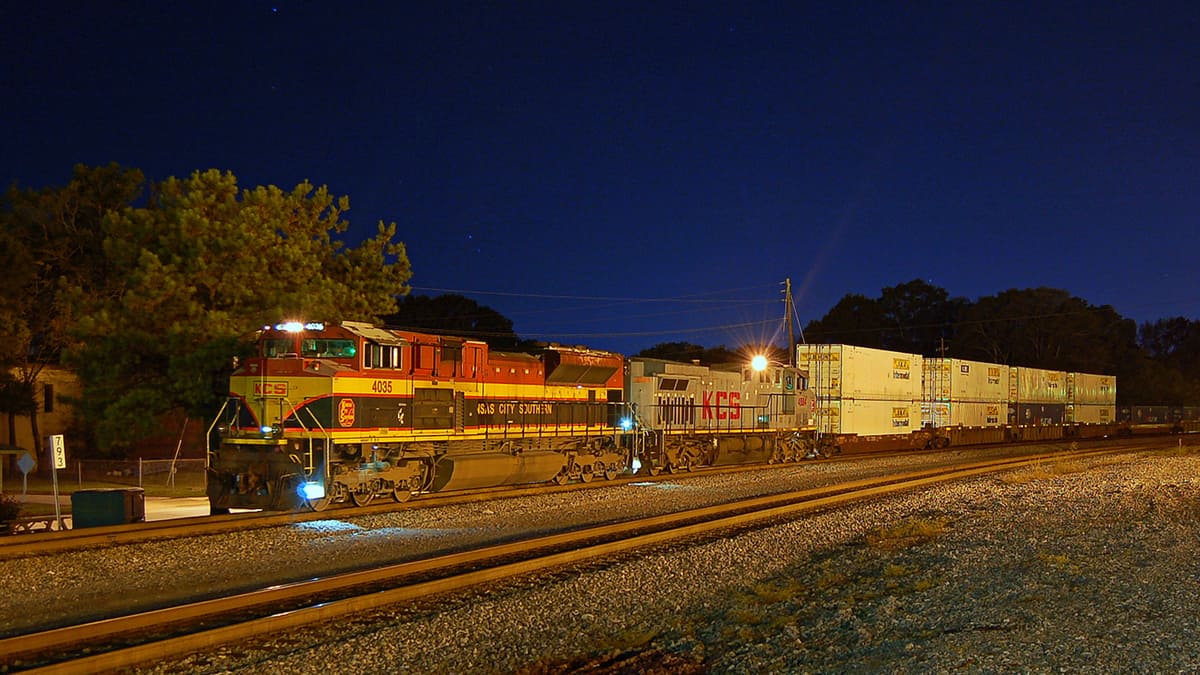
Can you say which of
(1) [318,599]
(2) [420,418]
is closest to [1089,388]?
(2) [420,418]

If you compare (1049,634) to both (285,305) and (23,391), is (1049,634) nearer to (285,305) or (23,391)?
(285,305)

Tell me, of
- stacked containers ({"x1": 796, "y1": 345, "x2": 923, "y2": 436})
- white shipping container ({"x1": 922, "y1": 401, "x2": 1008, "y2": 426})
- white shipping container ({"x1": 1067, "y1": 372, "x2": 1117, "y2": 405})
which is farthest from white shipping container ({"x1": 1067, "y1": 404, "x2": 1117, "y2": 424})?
stacked containers ({"x1": 796, "y1": 345, "x2": 923, "y2": 436})

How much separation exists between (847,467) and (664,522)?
1362 centimetres

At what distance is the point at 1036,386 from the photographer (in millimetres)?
45031

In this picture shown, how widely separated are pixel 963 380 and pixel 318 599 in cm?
3410

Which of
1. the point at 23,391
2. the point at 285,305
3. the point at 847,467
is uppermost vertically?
the point at 285,305

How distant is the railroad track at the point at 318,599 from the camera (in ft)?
23.1

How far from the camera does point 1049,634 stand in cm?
718

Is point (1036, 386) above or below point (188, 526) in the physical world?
above

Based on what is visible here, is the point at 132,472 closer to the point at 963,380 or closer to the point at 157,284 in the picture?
the point at 157,284

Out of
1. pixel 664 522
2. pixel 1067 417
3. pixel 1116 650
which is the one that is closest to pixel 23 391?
pixel 664 522

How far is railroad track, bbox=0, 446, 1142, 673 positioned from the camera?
7027 millimetres

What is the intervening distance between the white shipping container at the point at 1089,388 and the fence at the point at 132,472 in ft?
141

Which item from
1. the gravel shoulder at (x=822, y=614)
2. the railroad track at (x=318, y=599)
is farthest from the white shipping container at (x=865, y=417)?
the gravel shoulder at (x=822, y=614)
